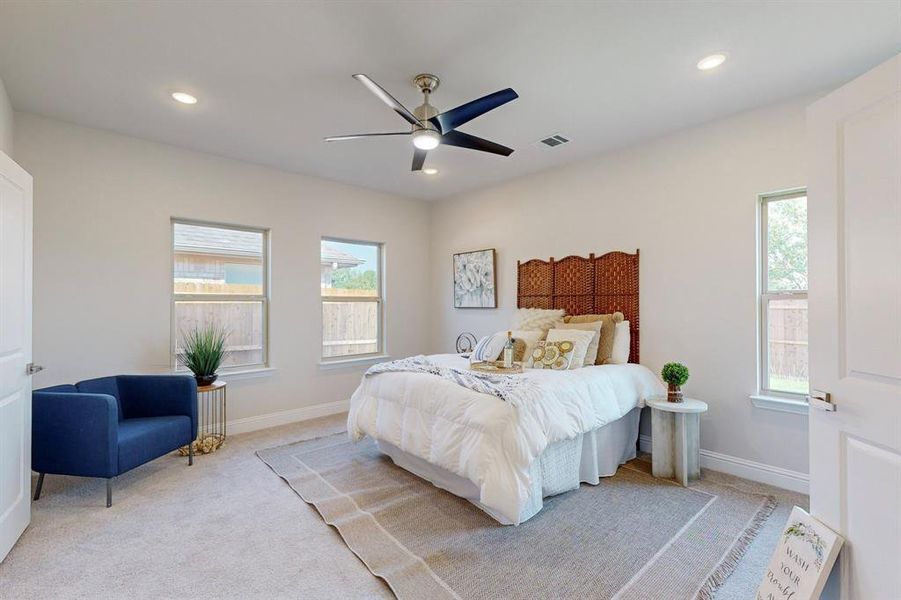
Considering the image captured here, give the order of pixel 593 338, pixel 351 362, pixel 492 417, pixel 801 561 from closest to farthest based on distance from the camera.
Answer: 1. pixel 801 561
2. pixel 492 417
3. pixel 593 338
4. pixel 351 362

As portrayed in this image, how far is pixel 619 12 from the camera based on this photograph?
2.07 metres

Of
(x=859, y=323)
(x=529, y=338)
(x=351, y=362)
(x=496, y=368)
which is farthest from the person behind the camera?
(x=351, y=362)

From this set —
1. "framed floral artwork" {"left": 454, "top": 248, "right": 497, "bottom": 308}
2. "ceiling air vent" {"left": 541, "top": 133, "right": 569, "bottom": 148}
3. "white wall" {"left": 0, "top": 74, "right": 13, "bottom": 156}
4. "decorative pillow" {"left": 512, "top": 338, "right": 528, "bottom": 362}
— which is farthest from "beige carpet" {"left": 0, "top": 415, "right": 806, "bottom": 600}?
"ceiling air vent" {"left": 541, "top": 133, "right": 569, "bottom": 148}

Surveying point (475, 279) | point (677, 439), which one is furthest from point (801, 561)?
point (475, 279)

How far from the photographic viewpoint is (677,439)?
304 centimetres

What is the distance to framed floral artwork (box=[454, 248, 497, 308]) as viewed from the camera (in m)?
5.09

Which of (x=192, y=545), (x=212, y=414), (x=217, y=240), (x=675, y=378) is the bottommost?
A: (x=192, y=545)

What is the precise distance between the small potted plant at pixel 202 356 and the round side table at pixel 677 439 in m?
3.77

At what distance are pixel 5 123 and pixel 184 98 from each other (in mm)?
1233

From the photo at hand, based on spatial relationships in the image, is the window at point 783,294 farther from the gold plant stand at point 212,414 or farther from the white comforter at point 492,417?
the gold plant stand at point 212,414

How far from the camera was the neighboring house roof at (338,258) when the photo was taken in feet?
16.6

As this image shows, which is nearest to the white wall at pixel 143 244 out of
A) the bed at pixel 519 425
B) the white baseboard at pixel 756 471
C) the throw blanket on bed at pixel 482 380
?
the bed at pixel 519 425

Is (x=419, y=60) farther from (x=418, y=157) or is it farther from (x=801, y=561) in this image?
(x=801, y=561)

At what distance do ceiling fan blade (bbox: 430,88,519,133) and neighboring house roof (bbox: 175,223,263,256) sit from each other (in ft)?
9.17
